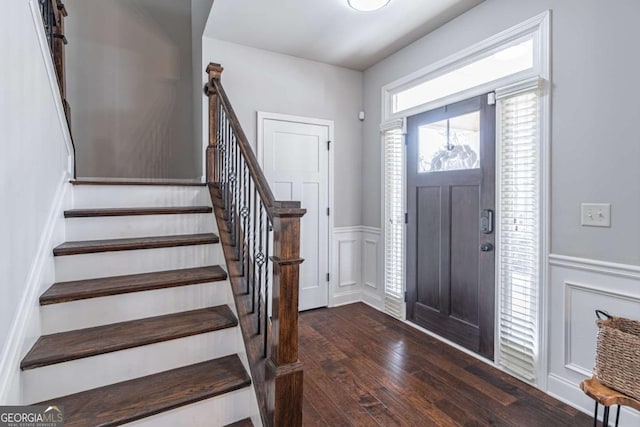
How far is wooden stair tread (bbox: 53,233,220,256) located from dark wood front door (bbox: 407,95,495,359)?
1.95 meters

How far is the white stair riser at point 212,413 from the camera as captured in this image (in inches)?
55.5

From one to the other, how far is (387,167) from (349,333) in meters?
1.76

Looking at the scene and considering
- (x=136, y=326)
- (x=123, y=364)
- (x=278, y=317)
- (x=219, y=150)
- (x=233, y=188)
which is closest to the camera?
(x=278, y=317)

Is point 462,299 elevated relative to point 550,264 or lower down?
lower down

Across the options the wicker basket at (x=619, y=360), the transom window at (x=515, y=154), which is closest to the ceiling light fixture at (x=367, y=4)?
the transom window at (x=515, y=154)

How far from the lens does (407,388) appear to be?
7.22ft

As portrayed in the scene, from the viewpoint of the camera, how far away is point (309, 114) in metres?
3.65

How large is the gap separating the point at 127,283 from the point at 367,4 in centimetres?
251

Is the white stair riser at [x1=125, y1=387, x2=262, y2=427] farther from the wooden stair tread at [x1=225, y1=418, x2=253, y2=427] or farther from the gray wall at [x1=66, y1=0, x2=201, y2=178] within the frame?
the gray wall at [x1=66, y1=0, x2=201, y2=178]

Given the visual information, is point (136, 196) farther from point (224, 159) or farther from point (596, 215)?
point (596, 215)

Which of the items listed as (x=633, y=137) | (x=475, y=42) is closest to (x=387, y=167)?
(x=475, y=42)

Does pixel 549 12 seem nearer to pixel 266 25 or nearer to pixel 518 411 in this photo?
pixel 266 25

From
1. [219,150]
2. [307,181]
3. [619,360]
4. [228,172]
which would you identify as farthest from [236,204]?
[619,360]

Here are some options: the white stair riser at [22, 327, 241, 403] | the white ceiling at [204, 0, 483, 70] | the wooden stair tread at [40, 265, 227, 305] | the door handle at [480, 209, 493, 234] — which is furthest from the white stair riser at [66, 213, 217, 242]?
the door handle at [480, 209, 493, 234]
